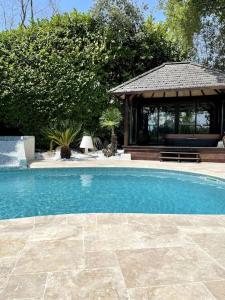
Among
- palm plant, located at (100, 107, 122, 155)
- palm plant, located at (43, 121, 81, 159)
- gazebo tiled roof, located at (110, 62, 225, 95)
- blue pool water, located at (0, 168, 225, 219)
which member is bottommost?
blue pool water, located at (0, 168, 225, 219)

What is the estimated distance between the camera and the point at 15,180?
923 cm

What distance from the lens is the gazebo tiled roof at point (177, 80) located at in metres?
12.4

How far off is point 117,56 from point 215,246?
13.5 metres

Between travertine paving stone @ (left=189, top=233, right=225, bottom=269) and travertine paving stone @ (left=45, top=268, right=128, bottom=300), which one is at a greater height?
travertine paving stone @ (left=189, top=233, right=225, bottom=269)

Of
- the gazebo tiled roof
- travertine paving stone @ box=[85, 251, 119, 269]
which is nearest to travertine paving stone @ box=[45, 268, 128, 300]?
travertine paving stone @ box=[85, 251, 119, 269]

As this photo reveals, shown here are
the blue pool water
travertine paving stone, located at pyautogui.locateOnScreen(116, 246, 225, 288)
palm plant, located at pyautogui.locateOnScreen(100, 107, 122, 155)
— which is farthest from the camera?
palm plant, located at pyautogui.locateOnScreen(100, 107, 122, 155)

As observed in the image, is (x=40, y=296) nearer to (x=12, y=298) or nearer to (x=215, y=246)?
(x=12, y=298)

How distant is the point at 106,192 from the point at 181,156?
523 centimetres

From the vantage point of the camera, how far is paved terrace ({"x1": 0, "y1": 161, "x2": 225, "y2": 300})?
2.68m

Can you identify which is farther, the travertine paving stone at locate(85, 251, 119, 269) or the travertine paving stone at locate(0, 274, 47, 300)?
the travertine paving stone at locate(85, 251, 119, 269)

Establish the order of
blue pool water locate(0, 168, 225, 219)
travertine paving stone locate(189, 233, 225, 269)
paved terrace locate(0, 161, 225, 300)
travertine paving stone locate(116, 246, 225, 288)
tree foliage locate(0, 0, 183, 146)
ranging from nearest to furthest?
paved terrace locate(0, 161, 225, 300) → travertine paving stone locate(116, 246, 225, 288) → travertine paving stone locate(189, 233, 225, 269) → blue pool water locate(0, 168, 225, 219) → tree foliage locate(0, 0, 183, 146)

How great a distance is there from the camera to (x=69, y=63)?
15.1 meters

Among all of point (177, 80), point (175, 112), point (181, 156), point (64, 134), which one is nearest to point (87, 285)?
point (181, 156)

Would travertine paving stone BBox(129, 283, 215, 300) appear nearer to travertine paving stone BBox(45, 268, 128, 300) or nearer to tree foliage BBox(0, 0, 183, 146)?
travertine paving stone BBox(45, 268, 128, 300)
